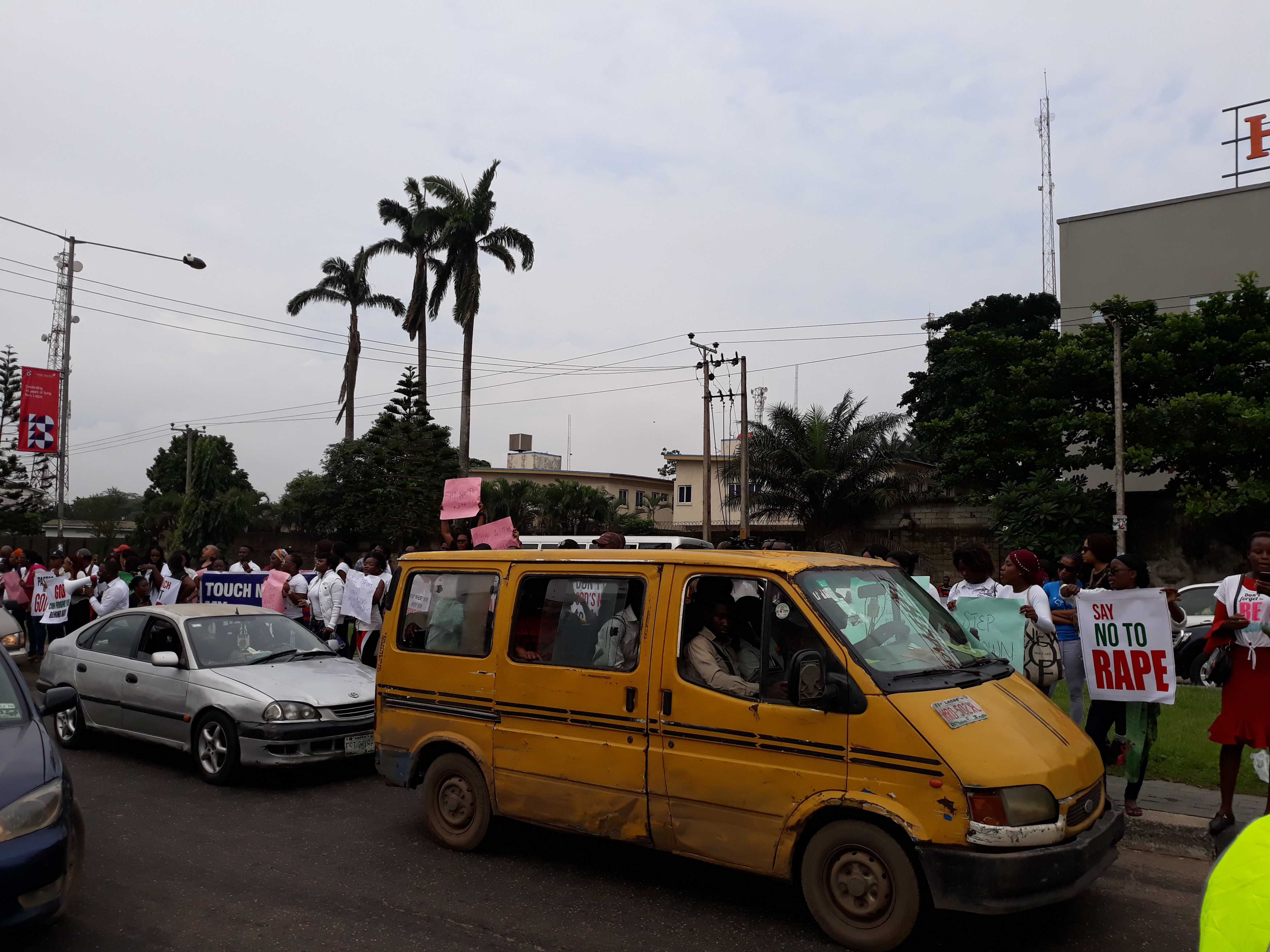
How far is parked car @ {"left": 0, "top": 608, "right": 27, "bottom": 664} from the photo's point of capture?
710cm

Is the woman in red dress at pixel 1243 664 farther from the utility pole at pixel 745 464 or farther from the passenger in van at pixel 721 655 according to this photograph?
the utility pole at pixel 745 464

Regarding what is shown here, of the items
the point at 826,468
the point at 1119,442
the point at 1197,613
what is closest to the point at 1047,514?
the point at 1119,442

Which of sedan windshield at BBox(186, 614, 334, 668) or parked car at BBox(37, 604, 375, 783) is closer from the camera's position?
parked car at BBox(37, 604, 375, 783)

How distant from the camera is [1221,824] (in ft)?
19.4

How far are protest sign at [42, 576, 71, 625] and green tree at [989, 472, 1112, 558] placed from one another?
22.4 meters

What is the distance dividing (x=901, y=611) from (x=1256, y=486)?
2239cm

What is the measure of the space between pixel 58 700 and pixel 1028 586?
6273 mm

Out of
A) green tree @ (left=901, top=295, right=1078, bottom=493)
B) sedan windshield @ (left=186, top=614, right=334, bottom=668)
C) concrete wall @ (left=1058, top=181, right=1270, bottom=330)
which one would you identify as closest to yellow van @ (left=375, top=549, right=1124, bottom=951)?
sedan windshield @ (left=186, top=614, right=334, bottom=668)

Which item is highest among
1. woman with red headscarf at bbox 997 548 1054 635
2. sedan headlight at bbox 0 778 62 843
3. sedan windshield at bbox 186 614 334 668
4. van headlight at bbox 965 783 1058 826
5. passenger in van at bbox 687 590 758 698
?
woman with red headscarf at bbox 997 548 1054 635

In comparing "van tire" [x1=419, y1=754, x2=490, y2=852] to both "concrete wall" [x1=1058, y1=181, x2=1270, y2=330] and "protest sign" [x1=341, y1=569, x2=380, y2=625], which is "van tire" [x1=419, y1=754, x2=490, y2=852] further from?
"concrete wall" [x1=1058, y1=181, x2=1270, y2=330]

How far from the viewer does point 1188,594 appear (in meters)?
14.5

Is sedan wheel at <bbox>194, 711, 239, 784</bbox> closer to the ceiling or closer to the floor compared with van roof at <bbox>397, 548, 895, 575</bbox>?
closer to the floor

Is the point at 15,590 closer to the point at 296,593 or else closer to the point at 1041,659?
the point at 296,593

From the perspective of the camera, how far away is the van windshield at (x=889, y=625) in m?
4.75
